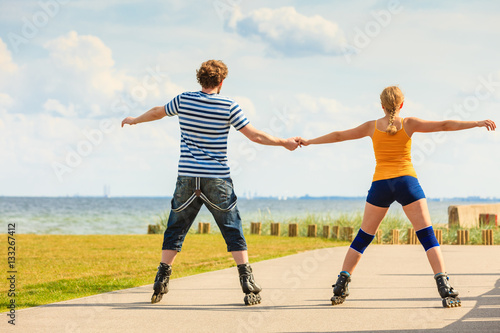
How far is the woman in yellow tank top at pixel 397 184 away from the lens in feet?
18.3

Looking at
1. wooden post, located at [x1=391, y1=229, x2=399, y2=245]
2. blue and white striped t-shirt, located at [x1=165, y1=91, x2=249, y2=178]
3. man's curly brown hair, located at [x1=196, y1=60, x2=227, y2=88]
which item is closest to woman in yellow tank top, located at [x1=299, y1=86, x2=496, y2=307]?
blue and white striped t-shirt, located at [x1=165, y1=91, x2=249, y2=178]

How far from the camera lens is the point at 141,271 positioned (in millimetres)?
9203

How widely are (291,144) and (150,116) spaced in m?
1.47

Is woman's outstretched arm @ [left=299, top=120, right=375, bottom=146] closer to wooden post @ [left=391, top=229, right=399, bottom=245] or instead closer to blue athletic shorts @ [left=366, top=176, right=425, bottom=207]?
blue athletic shorts @ [left=366, top=176, right=425, bottom=207]

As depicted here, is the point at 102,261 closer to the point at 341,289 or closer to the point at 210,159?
the point at 210,159

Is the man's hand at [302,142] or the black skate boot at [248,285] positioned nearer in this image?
the black skate boot at [248,285]

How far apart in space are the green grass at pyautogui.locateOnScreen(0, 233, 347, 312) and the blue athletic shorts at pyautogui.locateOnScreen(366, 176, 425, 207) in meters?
3.34

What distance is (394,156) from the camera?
5.64m

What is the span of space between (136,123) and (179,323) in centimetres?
213

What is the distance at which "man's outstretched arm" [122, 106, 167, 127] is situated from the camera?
5871mm

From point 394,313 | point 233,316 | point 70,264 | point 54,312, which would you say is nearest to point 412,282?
point 394,313

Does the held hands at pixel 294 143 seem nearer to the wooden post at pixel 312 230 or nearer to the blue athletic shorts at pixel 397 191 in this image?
the blue athletic shorts at pixel 397 191

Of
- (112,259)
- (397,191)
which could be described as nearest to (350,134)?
(397,191)

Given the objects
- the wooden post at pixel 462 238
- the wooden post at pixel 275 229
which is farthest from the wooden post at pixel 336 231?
the wooden post at pixel 462 238
